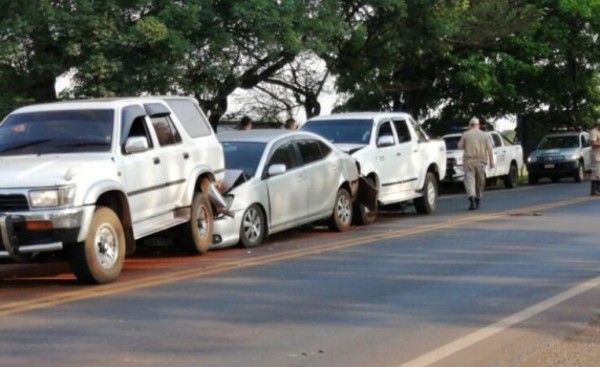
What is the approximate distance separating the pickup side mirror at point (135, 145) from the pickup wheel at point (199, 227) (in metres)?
1.52

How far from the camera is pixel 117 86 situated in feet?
69.3

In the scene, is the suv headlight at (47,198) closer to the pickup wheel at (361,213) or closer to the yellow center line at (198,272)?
the yellow center line at (198,272)

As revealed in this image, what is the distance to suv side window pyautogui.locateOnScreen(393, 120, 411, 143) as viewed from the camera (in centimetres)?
2000

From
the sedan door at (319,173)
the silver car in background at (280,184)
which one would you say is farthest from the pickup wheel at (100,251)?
the sedan door at (319,173)

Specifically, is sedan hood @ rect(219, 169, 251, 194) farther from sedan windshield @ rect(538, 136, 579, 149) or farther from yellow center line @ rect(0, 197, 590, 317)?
sedan windshield @ rect(538, 136, 579, 149)

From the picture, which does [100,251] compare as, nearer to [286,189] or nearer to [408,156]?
[286,189]

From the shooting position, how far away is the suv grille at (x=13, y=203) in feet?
35.7

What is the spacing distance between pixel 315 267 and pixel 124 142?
258 centimetres

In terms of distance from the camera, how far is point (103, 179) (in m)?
11.4

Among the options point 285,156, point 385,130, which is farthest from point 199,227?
point 385,130

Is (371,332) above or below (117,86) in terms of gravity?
below

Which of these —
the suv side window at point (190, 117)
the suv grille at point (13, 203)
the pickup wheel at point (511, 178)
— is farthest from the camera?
the pickup wheel at point (511, 178)

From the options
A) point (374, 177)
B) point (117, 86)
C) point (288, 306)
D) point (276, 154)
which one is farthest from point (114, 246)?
point (117, 86)

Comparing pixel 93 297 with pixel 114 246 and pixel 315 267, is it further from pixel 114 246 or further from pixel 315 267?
pixel 315 267
